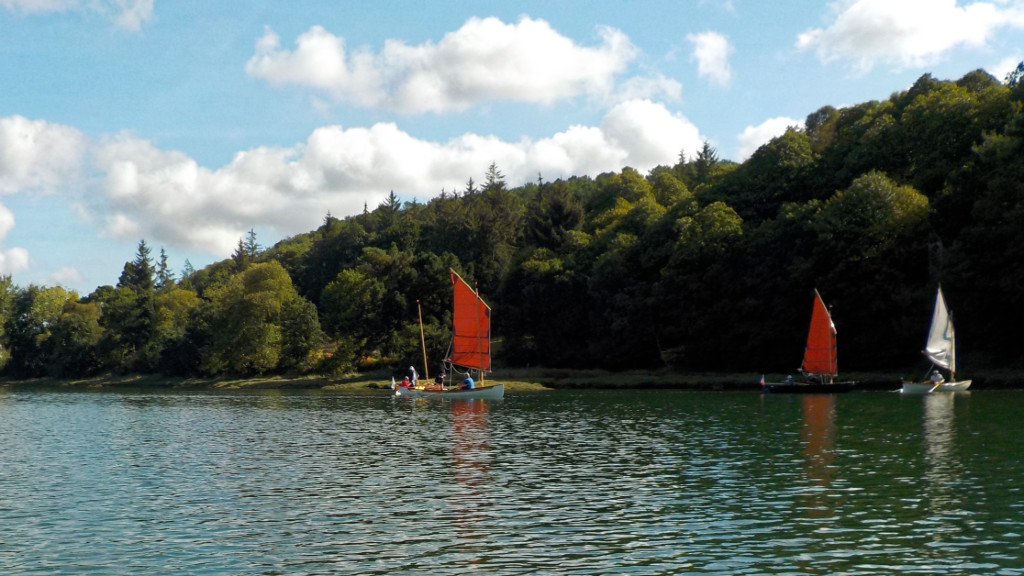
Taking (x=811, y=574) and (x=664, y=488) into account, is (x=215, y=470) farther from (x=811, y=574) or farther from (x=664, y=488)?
(x=811, y=574)

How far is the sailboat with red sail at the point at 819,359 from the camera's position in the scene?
60312 millimetres

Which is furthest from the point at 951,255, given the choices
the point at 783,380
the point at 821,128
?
the point at 821,128

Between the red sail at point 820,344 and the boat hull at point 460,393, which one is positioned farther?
the boat hull at point 460,393

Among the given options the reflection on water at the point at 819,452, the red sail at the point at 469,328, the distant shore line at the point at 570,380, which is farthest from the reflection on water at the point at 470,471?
the distant shore line at the point at 570,380

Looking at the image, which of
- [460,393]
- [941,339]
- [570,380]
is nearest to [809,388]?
[941,339]

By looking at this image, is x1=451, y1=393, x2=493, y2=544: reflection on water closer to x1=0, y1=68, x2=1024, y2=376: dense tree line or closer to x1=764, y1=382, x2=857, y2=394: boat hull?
x1=764, y1=382, x2=857, y2=394: boat hull

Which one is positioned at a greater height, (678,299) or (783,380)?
(678,299)

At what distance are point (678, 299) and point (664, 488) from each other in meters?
58.4

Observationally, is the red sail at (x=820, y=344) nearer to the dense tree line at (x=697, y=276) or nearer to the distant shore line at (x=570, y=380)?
the distant shore line at (x=570, y=380)

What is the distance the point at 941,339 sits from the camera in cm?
5678

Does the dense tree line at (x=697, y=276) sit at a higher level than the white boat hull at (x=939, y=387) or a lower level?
higher

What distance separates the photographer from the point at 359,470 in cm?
2703

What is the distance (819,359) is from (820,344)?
1156 millimetres

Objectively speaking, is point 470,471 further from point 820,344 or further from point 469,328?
point 820,344
